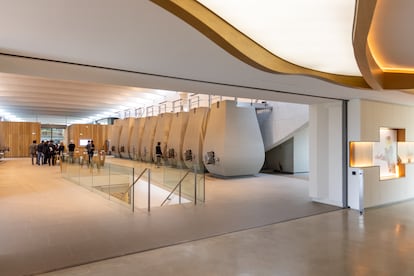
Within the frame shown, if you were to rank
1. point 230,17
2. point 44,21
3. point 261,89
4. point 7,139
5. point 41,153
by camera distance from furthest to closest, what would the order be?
point 7,139
point 41,153
point 261,89
point 230,17
point 44,21

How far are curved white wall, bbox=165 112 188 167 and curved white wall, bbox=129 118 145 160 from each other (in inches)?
228

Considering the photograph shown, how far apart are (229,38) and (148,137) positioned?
58.5 feet

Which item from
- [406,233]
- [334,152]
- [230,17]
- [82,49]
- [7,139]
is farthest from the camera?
[7,139]

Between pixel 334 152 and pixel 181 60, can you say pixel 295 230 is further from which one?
pixel 181 60

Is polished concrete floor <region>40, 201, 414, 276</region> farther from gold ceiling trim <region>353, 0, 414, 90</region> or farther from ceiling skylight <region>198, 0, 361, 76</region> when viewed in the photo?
ceiling skylight <region>198, 0, 361, 76</region>

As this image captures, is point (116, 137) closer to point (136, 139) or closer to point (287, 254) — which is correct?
point (136, 139)

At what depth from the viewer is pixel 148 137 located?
801 inches

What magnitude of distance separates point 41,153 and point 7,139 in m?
9.78

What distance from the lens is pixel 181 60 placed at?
12.7ft

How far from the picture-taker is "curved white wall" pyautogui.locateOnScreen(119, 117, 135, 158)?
2369 cm

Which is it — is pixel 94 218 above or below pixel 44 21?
below

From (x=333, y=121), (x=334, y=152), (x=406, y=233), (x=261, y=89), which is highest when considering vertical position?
(x=261, y=89)

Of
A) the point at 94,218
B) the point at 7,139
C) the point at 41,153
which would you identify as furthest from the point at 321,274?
the point at 7,139

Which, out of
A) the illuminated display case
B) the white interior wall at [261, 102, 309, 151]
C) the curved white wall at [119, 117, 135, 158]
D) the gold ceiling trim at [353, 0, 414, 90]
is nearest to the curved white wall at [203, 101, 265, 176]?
the white interior wall at [261, 102, 309, 151]
